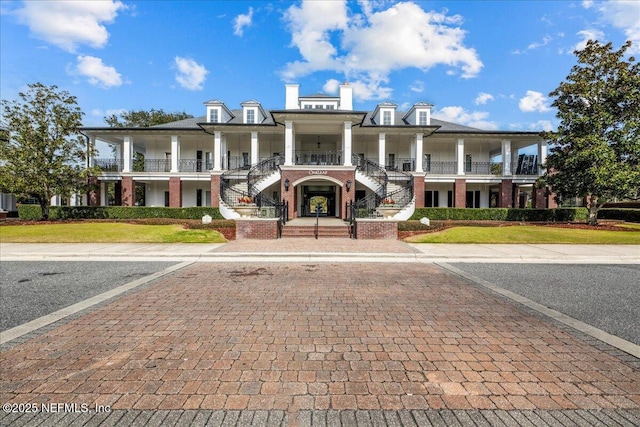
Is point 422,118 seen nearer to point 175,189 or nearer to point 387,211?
point 387,211

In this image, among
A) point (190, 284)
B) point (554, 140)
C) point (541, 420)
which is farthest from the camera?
point (554, 140)

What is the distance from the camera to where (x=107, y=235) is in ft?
45.9

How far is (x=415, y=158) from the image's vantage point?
26438mm

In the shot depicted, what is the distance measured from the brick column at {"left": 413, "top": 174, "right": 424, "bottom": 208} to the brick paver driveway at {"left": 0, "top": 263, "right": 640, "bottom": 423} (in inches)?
788

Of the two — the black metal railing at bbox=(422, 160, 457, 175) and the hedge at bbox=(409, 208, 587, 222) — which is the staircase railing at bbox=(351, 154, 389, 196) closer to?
the hedge at bbox=(409, 208, 587, 222)

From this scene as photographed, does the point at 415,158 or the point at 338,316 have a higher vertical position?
the point at 415,158

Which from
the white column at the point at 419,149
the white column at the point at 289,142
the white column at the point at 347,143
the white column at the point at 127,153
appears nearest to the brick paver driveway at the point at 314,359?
the white column at the point at 347,143

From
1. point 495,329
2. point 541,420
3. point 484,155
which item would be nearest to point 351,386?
point 541,420

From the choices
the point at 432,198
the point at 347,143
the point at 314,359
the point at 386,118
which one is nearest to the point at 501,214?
the point at 432,198

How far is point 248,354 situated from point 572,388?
3426mm

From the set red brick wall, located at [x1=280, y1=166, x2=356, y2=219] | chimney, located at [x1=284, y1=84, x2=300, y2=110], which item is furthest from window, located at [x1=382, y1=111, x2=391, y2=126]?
red brick wall, located at [x1=280, y1=166, x2=356, y2=219]

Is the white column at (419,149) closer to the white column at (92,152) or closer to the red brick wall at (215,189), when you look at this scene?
the red brick wall at (215,189)

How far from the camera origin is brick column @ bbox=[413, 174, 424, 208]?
24894 mm

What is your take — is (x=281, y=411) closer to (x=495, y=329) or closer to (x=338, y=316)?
(x=338, y=316)
